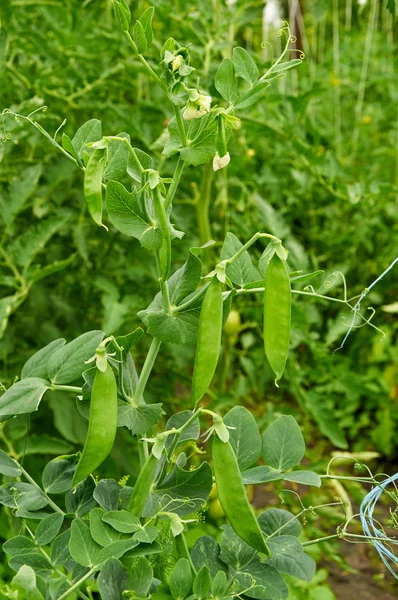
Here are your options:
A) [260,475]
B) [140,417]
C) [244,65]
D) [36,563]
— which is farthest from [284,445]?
[244,65]

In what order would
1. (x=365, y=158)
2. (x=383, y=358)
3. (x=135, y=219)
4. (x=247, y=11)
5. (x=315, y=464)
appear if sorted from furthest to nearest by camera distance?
1. (x=365, y=158)
2. (x=383, y=358)
3. (x=247, y=11)
4. (x=315, y=464)
5. (x=135, y=219)

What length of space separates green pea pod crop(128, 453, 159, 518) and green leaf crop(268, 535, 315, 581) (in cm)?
13

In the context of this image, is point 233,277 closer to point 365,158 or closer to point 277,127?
point 277,127

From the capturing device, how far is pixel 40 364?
68 cm

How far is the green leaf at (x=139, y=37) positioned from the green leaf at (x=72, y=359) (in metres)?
0.25

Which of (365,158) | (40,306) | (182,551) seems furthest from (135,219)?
(365,158)

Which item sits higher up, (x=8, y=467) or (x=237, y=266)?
(x=237, y=266)

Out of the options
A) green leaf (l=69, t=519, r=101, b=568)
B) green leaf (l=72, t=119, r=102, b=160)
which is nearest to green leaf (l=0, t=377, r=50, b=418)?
green leaf (l=69, t=519, r=101, b=568)

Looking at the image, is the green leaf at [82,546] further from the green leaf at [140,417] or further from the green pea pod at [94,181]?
the green pea pod at [94,181]

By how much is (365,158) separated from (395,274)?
578mm

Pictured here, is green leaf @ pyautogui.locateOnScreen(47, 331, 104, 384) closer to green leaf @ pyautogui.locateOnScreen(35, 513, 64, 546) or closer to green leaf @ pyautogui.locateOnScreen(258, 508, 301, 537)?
green leaf @ pyautogui.locateOnScreen(35, 513, 64, 546)

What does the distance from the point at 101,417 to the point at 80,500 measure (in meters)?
0.16

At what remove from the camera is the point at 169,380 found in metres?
1.54

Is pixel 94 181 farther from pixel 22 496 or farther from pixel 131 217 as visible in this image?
pixel 22 496
